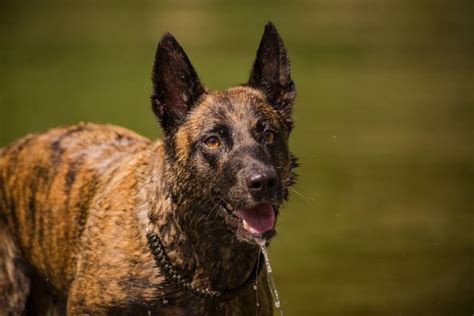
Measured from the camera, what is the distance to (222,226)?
4387 millimetres

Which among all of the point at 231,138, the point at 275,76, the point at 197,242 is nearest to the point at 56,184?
the point at 197,242

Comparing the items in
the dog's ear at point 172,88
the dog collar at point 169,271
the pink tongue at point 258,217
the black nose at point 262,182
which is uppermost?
the dog's ear at point 172,88

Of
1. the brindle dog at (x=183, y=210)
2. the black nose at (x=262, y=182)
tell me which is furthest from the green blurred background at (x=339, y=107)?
the black nose at (x=262, y=182)

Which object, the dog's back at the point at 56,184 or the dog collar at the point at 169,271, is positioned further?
the dog's back at the point at 56,184

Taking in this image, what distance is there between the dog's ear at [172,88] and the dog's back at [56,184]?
0.39 meters

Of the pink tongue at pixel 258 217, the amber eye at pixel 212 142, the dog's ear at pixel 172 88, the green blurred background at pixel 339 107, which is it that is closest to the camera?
the pink tongue at pixel 258 217

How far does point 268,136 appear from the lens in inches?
174

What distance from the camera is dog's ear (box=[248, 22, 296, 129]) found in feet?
15.4

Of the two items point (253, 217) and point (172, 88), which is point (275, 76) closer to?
point (172, 88)

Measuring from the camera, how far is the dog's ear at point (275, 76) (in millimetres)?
4680

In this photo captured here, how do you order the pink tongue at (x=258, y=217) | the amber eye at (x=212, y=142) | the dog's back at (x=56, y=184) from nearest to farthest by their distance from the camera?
the pink tongue at (x=258, y=217)
the amber eye at (x=212, y=142)
the dog's back at (x=56, y=184)

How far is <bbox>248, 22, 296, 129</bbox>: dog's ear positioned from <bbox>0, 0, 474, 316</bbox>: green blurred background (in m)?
0.97

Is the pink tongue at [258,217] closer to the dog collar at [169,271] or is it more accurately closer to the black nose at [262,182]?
the black nose at [262,182]

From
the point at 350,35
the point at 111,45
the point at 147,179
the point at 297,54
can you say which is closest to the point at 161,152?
the point at 147,179
